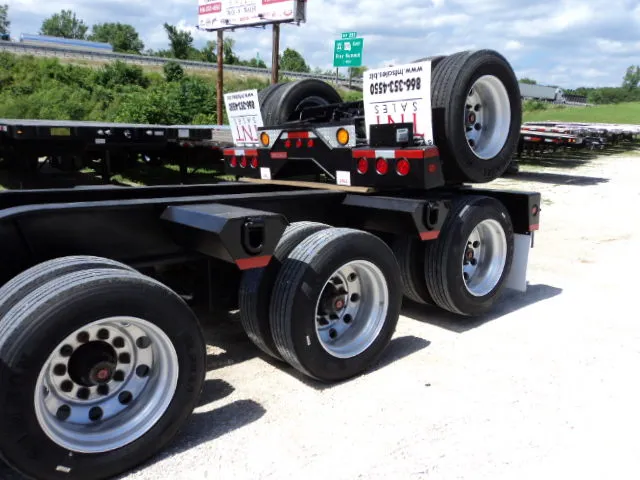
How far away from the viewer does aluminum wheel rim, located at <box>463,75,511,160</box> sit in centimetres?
488

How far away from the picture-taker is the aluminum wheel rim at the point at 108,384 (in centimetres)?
254

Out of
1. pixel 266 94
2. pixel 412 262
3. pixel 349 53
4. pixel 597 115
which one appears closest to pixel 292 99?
pixel 266 94

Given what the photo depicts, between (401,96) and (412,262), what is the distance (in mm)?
1292

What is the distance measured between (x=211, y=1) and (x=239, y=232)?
81.7 feet

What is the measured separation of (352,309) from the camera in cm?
379

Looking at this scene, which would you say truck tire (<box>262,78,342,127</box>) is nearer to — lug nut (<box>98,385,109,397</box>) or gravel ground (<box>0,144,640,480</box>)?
gravel ground (<box>0,144,640,480</box>)

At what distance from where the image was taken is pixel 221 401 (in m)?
3.31

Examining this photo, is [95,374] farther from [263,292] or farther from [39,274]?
[263,292]

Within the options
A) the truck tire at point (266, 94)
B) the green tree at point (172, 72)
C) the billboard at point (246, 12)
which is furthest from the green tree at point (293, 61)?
the truck tire at point (266, 94)

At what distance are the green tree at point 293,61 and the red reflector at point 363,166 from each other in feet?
298

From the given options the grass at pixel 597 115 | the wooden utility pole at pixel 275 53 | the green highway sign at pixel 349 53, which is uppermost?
the green highway sign at pixel 349 53

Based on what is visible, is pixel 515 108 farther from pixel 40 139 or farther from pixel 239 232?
pixel 40 139

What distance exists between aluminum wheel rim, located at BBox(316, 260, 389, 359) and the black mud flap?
0.71 meters

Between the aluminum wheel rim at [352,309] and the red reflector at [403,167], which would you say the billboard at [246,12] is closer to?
the red reflector at [403,167]
